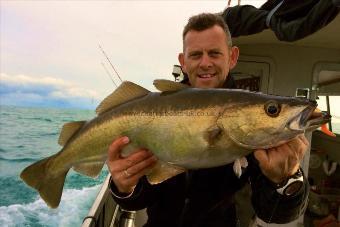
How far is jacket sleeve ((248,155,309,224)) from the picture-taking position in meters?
2.46

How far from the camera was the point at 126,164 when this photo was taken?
2451 millimetres

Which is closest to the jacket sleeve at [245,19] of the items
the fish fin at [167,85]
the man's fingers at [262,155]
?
the fish fin at [167,85]

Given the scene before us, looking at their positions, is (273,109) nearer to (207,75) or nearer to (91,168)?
(207,75)

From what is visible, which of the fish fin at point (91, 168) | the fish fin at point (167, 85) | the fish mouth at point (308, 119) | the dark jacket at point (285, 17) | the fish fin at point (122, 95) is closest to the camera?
the fish mouth at point (308, 119)

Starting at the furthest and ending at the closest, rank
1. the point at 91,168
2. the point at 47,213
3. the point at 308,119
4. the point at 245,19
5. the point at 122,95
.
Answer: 1. the point at 47,213
2. the point at 245,19
3. the point at 91,168
4. the point at 122,95
5. the point at 308,119

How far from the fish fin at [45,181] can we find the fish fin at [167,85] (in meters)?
1.01

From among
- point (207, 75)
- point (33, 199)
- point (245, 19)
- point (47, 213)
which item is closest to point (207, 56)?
point (207, 75)

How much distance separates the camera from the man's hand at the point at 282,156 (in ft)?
6.89

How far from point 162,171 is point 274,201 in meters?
0.80

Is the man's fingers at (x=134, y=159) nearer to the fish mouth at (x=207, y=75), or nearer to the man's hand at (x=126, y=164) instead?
the man's hand at (x=126, y=164)

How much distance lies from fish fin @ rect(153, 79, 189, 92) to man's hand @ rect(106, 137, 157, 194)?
0.39 m

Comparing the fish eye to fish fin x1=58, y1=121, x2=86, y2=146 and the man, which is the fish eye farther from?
fish fin x1=58, y1=121, x2=86, y2=146

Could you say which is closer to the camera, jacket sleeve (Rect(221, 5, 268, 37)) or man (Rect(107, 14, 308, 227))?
man (Rect(107, 14, 308, 227))

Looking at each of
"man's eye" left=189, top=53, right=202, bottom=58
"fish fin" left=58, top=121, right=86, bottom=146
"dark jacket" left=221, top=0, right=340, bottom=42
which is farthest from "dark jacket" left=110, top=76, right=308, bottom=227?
"dark jacket" left=221, top=0, right=340, bottom=42
